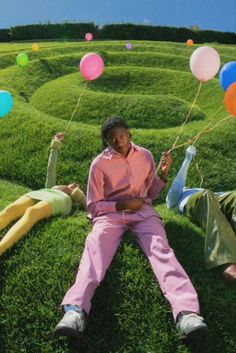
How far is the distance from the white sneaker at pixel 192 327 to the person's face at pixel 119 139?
70.3 inches

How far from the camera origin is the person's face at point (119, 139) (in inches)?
191

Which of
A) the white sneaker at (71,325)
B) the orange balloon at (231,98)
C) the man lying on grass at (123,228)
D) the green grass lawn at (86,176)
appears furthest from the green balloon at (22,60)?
the white sneaker at (71,325)

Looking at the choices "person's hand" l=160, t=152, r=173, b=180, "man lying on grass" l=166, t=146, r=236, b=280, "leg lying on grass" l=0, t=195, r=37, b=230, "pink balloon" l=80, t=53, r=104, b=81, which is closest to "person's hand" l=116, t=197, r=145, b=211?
"person's hand" l=160, t=152, r=173, b=180

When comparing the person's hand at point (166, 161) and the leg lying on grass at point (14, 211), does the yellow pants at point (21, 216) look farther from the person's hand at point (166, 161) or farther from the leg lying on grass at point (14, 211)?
the person's hand at point (166, 161)

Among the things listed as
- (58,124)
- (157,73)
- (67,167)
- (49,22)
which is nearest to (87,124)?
(58,124)

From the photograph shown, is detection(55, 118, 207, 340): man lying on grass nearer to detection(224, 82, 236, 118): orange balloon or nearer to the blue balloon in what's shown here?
detection(224, 82, 236, 118): orange balloon

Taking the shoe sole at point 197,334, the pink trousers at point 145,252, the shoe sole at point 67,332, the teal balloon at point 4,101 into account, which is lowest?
the shoe sole at point 197,334

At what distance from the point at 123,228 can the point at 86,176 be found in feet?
10.7

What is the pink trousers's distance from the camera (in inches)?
155

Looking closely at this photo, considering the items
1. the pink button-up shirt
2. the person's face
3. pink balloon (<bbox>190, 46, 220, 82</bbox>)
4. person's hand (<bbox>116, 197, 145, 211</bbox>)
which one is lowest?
person's hand (<bbox>116, 197, 145, 211</bbox>)

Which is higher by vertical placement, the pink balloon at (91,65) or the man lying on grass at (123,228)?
the pink balloon at (91,65)

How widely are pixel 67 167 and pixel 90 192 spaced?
10.7 feet

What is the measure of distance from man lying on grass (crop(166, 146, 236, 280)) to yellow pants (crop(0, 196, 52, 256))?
4.85ft

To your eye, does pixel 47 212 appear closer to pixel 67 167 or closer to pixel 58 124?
pixel 67 167
